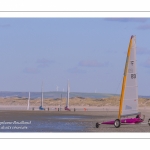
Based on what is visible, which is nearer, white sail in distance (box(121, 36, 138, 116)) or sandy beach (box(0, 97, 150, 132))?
sandy beach (box(0, 97, 150, 132))

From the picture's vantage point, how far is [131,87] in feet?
87.7

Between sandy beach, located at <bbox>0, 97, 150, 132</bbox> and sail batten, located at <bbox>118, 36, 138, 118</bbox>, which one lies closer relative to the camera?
sandy beach, located at <bbox>0, 97, 150, 132</bbox>

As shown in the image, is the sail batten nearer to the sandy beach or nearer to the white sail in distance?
the white sail in distance

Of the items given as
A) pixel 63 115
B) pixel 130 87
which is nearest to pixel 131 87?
pixel 130 87

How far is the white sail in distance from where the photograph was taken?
26.5m

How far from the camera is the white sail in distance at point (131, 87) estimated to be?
26453 mm

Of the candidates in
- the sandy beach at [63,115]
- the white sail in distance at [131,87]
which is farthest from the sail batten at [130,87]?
the sandy beach at [63,115]

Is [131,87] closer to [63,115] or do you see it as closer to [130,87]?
[130,87]

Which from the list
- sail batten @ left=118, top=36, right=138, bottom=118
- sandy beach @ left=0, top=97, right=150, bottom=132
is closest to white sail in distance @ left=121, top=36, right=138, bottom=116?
sail batten @ left=118, top=36, right=138, bottom=118

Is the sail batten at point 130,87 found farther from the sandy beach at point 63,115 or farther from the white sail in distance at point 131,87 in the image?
the sandy beach at point 63,115
